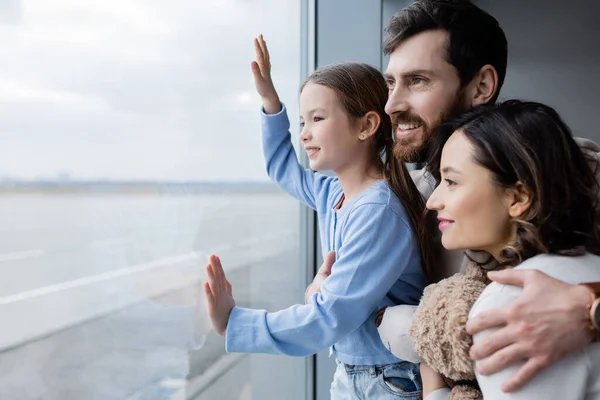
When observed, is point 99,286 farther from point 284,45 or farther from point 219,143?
point 284,45

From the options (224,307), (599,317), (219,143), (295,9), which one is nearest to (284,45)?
(295,9)

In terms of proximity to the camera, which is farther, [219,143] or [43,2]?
[219,143]

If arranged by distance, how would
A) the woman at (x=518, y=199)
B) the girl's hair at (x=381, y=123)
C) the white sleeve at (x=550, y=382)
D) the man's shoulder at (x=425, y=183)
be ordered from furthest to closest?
the man's shoulder at (x=425, y=183) → the girl's hair at (x=381, y=123) → the woman at (x=518, y=199) → the white sleeve at (x=550, y=382)

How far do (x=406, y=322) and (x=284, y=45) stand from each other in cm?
108

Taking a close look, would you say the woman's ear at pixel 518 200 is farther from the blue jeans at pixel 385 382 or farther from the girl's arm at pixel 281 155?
the girl's arm at pixel 281 155

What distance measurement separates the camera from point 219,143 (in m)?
1.39

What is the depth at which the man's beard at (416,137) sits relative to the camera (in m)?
1.15

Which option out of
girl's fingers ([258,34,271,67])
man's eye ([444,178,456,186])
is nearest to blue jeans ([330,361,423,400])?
man's eye ([444,178,456,186])

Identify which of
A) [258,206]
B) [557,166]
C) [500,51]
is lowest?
[258,206]

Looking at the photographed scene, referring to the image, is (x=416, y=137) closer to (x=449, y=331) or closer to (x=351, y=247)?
(x=351, y=247)

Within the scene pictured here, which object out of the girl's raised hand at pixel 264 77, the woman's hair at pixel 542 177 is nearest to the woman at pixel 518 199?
the woman's hair at pixel 542 177

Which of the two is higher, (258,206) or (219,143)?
(219,143)

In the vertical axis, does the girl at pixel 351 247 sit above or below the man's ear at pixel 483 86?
below

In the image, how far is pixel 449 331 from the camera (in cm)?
81
